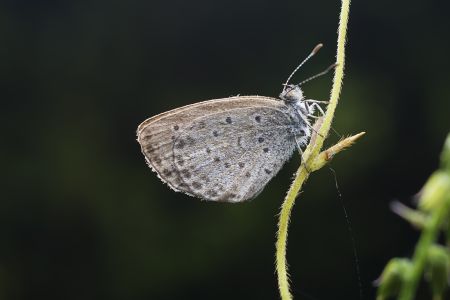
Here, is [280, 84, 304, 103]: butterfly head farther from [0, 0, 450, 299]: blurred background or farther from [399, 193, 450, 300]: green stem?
[0, 0, 450, 299]: blurred background

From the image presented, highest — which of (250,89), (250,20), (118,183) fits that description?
(250,20)

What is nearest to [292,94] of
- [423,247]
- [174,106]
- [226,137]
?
[226,137]

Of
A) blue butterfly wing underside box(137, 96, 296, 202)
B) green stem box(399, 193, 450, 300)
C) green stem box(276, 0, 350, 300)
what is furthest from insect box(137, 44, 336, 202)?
green stem box(399, 193, 450, 300)

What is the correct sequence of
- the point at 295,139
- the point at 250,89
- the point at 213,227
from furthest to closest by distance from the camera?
the point at 250,89 → the point at 213,227 → the point at 295,139

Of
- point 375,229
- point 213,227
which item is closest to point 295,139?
point 213,227

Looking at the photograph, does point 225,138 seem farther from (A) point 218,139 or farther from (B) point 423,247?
(B) point 423,247

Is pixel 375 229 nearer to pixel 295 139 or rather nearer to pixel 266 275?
pixel 266 275
